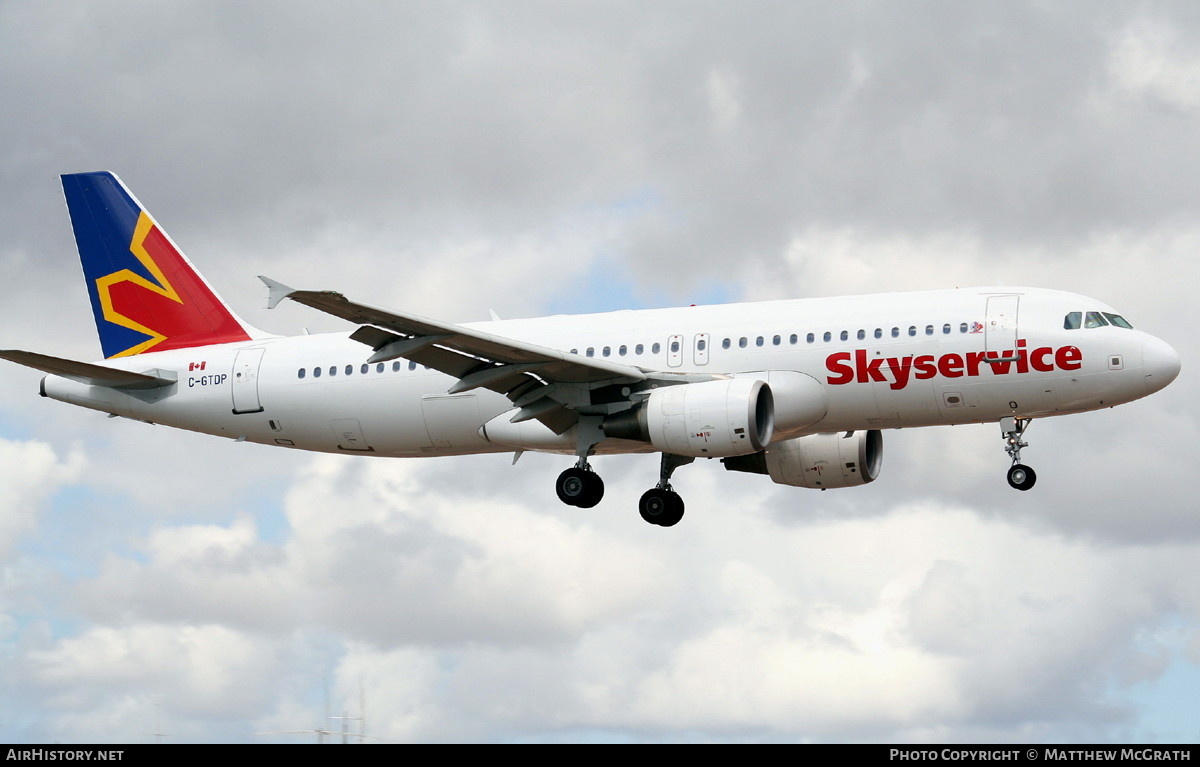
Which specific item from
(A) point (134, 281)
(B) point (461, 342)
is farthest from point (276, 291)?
(A) point (134, 281)

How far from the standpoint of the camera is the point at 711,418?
36812 millimetres

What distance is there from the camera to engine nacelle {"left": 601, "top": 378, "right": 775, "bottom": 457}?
1444 inches

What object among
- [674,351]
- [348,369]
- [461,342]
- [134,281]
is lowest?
[461,342]

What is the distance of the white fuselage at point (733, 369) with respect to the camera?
36.9 metres

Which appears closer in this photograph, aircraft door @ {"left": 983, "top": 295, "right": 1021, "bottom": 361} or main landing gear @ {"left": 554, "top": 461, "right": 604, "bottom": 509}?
aircraft door @ {"left": 983, "top": 295, "right": 1021, "bottom": 361}

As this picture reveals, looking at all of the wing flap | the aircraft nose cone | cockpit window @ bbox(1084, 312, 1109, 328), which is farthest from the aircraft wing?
the aircraft nose cone

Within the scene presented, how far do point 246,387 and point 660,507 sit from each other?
36.4 ft

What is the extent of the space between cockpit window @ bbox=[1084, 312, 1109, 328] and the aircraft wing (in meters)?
8.46

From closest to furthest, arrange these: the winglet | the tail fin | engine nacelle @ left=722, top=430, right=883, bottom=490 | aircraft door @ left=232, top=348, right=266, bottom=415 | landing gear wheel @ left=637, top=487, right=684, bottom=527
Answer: the winglet → landing gear wheel @ left=637, top=487, right=684, bottom=527 → aircraft door @ left=232, top=348, right=266, bottom=415 → engine nacelle @ left=722, top=430, right=883, bottom=490 → the tail fin

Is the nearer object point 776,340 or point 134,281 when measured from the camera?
point 776,340

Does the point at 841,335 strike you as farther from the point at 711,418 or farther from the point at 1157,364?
the point at 1157,364

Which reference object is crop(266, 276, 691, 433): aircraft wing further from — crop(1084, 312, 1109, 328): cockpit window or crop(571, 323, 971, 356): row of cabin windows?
crop(1084, 312, 1109, 328): cockpit window

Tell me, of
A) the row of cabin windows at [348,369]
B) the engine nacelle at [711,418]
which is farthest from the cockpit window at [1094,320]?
the row of cabin windows at [348,369]
